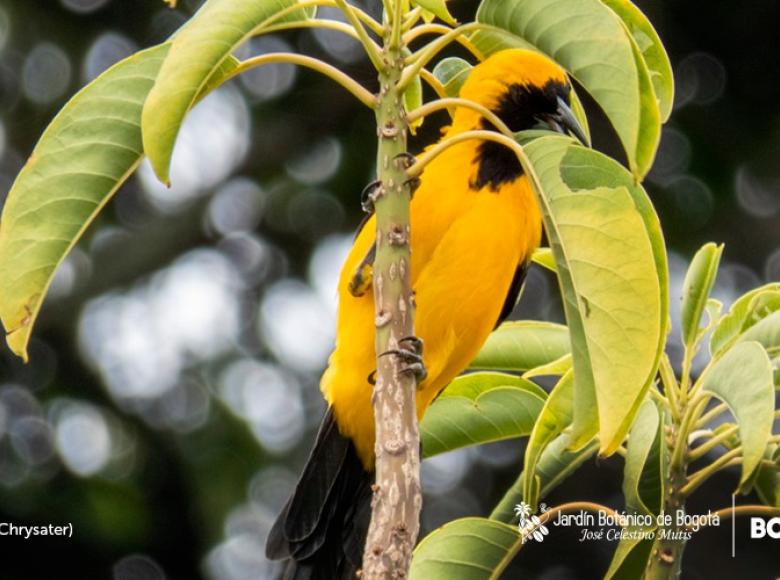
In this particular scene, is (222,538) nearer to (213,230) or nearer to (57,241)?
(213,230)

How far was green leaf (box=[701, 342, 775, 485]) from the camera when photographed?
7.62ft

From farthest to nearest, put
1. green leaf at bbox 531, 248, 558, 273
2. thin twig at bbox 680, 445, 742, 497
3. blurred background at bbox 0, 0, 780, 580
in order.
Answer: blurred background at bbox 0, 0, 780, 580, green leaf at bbox 531, 248, 558, 273, thin twig at bbox 680, 445, 742, 497

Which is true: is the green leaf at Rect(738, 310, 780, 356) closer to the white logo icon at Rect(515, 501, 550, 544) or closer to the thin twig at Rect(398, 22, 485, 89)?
the white logo icon at Rect(515, 501, 550, 544)

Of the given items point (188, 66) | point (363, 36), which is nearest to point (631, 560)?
point (363, 36)

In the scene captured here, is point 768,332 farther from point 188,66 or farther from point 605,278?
point 188,66

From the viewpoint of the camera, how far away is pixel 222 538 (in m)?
6.95

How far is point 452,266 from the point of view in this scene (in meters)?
3.37

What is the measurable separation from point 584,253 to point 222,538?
5123 mm

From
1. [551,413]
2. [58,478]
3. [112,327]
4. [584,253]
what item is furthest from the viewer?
[112,327]

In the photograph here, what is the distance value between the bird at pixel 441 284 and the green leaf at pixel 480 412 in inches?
14.6

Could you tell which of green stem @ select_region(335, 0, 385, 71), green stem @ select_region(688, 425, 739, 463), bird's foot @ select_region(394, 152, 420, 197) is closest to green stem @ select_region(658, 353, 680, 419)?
green stem @ select_region(688, 425, 739, 463)

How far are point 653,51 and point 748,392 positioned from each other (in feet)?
2.07

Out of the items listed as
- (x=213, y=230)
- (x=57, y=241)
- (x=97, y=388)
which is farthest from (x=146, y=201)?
(x=57, y=241)

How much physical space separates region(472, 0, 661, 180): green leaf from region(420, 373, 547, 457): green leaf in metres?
0.90
